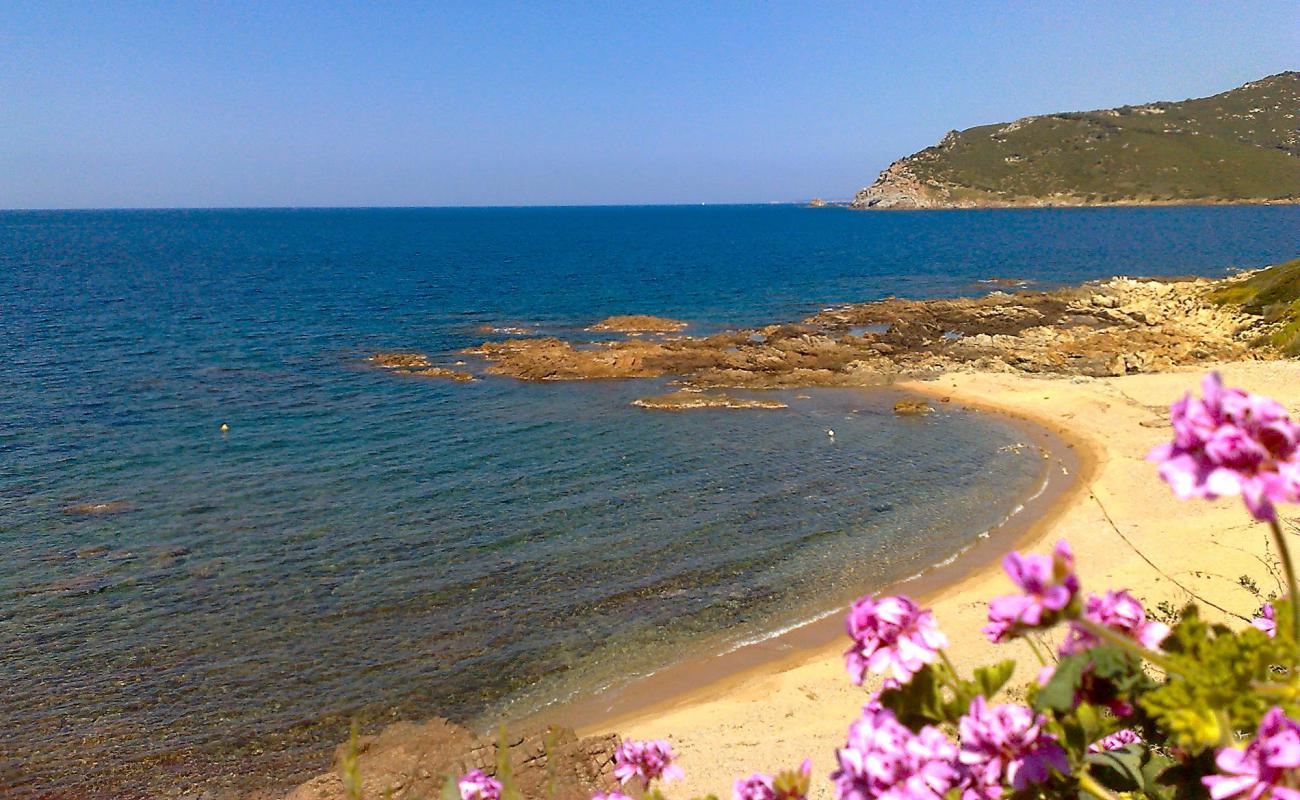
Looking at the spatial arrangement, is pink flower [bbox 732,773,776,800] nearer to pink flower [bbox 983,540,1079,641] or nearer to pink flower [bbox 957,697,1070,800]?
pink flower [bbox 957,697,1070,800]

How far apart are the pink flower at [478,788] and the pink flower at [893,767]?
2025 millimetres

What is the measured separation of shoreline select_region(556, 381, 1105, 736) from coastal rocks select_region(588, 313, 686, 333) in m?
29.8

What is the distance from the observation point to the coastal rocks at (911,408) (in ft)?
102

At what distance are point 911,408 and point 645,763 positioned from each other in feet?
95.8

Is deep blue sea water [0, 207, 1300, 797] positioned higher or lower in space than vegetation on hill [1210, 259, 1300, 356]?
lower

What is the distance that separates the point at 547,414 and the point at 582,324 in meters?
22.4

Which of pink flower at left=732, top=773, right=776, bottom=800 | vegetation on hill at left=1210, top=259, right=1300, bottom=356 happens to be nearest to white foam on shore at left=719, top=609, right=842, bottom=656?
pink flower at left=732, top=773, right=776, bottom=800

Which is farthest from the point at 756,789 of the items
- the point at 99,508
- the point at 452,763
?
the point at 99,508

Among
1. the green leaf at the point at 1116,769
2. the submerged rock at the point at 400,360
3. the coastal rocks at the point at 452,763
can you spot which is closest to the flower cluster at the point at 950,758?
the green leaf at the point at 1116,769

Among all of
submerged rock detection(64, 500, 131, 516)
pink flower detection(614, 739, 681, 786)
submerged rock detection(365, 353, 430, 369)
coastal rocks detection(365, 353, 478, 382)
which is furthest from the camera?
submerged rock detection(365, 353, 430, 369)

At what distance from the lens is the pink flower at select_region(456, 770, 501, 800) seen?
3.79 m

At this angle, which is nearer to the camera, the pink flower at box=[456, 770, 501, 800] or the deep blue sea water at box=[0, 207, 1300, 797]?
the pink flower at box=[456, 770, 501, 800]

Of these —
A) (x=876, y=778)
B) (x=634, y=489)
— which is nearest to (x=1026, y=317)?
(x=634, y=489)

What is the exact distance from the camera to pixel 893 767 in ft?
7.77
